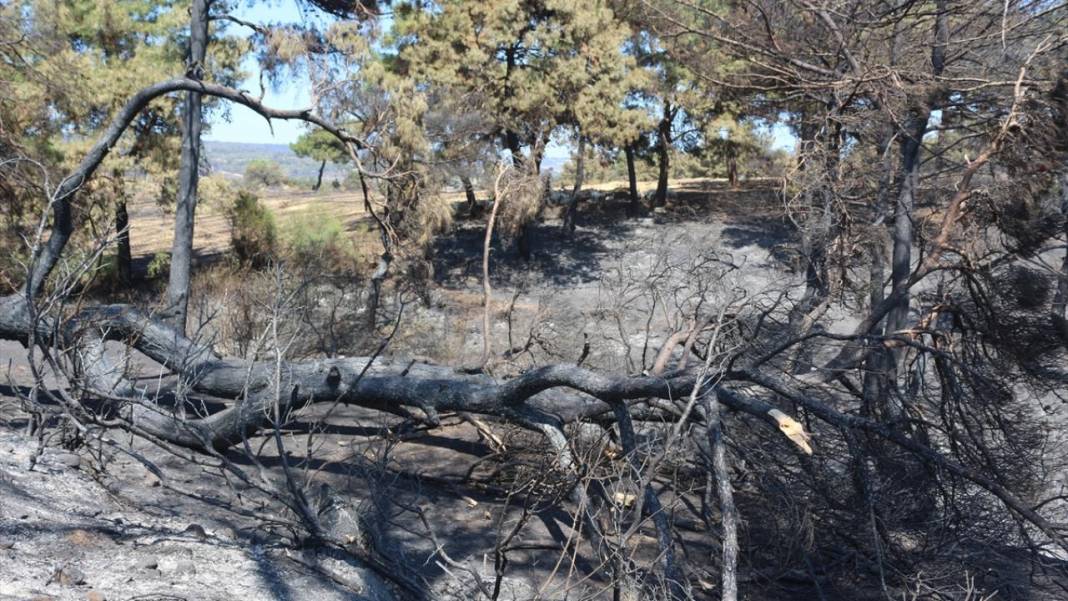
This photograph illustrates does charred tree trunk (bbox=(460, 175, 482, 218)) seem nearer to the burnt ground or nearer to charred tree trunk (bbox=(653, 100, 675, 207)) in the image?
charred tree trunk (bbox=(653, 100, 675, 207))

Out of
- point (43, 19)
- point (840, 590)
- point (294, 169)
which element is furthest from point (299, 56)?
point (294, 169)

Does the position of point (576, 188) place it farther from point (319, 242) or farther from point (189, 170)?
point (189, 170)

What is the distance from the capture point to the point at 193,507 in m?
6.84

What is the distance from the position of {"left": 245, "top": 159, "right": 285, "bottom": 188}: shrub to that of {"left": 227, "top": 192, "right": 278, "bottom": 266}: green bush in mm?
22317

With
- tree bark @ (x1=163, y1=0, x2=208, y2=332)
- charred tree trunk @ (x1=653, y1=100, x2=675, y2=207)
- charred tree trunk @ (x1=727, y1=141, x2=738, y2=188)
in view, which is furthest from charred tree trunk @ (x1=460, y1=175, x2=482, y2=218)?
charred tree trunk @ (x1=727, y1=141, x2=738, y2=188)

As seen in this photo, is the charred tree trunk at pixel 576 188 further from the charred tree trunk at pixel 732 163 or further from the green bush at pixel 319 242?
the green bush at pixel 319 242

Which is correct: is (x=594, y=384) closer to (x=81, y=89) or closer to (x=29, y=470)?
(x=29, y=470)

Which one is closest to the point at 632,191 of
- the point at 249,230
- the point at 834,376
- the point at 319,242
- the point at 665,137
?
the point at 665,137

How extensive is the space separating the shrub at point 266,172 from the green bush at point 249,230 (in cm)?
2232

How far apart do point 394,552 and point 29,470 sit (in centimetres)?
272

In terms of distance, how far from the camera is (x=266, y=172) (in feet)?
151

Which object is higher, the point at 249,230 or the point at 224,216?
the point at 224,216

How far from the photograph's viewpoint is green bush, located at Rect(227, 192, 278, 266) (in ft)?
62.4

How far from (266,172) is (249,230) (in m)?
28.3
